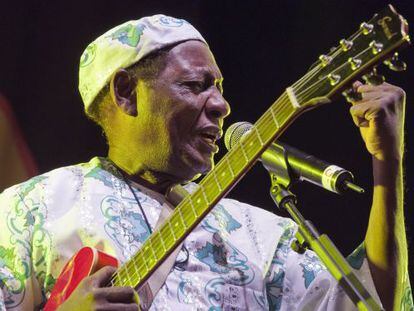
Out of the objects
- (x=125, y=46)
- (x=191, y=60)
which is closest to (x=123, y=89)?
(x=125, y=46)

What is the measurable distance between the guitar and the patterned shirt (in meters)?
0.13

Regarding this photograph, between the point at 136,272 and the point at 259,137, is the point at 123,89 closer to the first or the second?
the point at 136,272

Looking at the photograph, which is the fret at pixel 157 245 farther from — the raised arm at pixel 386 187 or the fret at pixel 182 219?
the raised arm at pixel 386 187

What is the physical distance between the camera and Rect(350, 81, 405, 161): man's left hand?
180 cm

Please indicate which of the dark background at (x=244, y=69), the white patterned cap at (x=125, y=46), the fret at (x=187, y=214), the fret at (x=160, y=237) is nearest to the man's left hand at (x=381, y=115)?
the fret at (x=187, y=214)

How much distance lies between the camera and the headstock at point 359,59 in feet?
5.03

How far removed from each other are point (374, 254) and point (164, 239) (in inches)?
21.9

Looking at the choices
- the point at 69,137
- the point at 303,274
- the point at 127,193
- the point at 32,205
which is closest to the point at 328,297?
the point at 303,274

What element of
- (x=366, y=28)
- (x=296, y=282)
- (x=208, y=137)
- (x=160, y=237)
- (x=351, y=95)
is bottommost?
(x=296, y=282)

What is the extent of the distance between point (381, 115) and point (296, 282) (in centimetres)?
75

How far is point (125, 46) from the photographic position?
2609 mm

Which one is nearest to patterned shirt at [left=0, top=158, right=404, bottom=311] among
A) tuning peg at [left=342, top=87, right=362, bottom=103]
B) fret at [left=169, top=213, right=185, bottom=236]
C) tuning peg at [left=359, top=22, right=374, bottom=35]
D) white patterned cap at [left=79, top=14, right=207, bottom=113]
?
fret at [left=169, top=213, right=185, bottom=236]

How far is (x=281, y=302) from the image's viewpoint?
2338 mm

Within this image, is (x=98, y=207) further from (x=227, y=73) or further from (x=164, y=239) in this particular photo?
(x=227, y=73)
